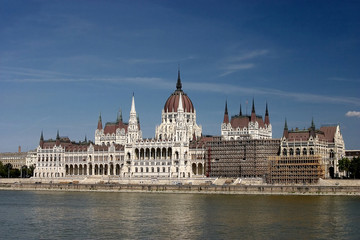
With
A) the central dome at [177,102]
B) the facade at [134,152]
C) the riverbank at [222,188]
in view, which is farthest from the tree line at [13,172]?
the central dome at [177,102]

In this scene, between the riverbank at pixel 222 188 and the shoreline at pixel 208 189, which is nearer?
the shoreline at pixel 208 189

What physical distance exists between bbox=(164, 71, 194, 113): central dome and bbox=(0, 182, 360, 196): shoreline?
41.0m

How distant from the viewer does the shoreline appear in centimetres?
11750

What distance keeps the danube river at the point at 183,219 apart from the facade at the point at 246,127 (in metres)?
64.4

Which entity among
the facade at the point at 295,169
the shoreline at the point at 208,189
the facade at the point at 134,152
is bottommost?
the shoreline at the point at 208,189

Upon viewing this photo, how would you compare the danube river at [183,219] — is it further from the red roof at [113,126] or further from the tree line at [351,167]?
the red roof at [113,126]

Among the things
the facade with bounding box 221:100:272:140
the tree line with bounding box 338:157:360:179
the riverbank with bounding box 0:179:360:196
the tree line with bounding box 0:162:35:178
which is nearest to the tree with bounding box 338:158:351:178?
the tree line with bounding box 338:157:360:179

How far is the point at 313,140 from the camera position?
143750 mm

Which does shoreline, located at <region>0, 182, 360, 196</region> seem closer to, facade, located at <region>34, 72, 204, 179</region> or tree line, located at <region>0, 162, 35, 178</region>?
facade, located at <region>34, 72, 204, 179</region>

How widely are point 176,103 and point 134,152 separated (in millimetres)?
20449

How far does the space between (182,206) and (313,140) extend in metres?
59.5

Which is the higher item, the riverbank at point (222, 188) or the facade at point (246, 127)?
the facade at point (246, 127)

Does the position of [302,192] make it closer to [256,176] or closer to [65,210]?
[256,176]

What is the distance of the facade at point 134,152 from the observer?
158 meters
